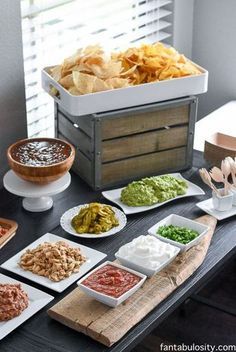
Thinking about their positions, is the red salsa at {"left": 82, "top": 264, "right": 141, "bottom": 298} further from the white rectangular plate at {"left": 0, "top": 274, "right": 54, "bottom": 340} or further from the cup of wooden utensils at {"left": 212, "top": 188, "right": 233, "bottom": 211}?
the cup of wooden utensils at {"left": 212, "top": 188, "right": 233, "bottom": 211}

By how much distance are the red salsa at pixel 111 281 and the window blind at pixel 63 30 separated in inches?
31.4

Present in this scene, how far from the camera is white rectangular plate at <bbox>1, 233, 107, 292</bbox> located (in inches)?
58.9

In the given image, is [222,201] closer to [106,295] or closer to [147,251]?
[147,251]

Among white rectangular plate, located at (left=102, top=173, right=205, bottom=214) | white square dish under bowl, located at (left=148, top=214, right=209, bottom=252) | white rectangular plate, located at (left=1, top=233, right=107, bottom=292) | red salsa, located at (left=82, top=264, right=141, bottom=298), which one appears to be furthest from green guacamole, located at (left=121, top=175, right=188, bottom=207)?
red salsa, located at (left=82, top=264, right=141, bottom=298)

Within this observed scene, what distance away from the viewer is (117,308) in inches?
55.9

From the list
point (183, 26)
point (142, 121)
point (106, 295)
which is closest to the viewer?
point (106, 295)

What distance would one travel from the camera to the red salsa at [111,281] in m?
1.43

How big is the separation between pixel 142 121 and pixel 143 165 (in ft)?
0.45

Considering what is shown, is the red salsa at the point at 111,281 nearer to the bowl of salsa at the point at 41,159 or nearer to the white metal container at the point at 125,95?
the bowl of salsa at the point at 41,159

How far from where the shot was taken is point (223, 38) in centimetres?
265

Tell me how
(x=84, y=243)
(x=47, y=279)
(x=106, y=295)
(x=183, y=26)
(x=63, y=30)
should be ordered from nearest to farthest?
(x=106, y=295) < (x=47, y=279) < (x=84, y=243) < (x=63, y=30) < (x=183, y=26)

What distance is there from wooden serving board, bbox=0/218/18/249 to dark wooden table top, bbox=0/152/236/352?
12 millimetres

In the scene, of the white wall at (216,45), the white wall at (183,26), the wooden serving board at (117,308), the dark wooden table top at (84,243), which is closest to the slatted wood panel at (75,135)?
the dark wooden table top at (84,243)

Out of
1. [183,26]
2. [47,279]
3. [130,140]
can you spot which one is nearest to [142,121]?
[130,140]
